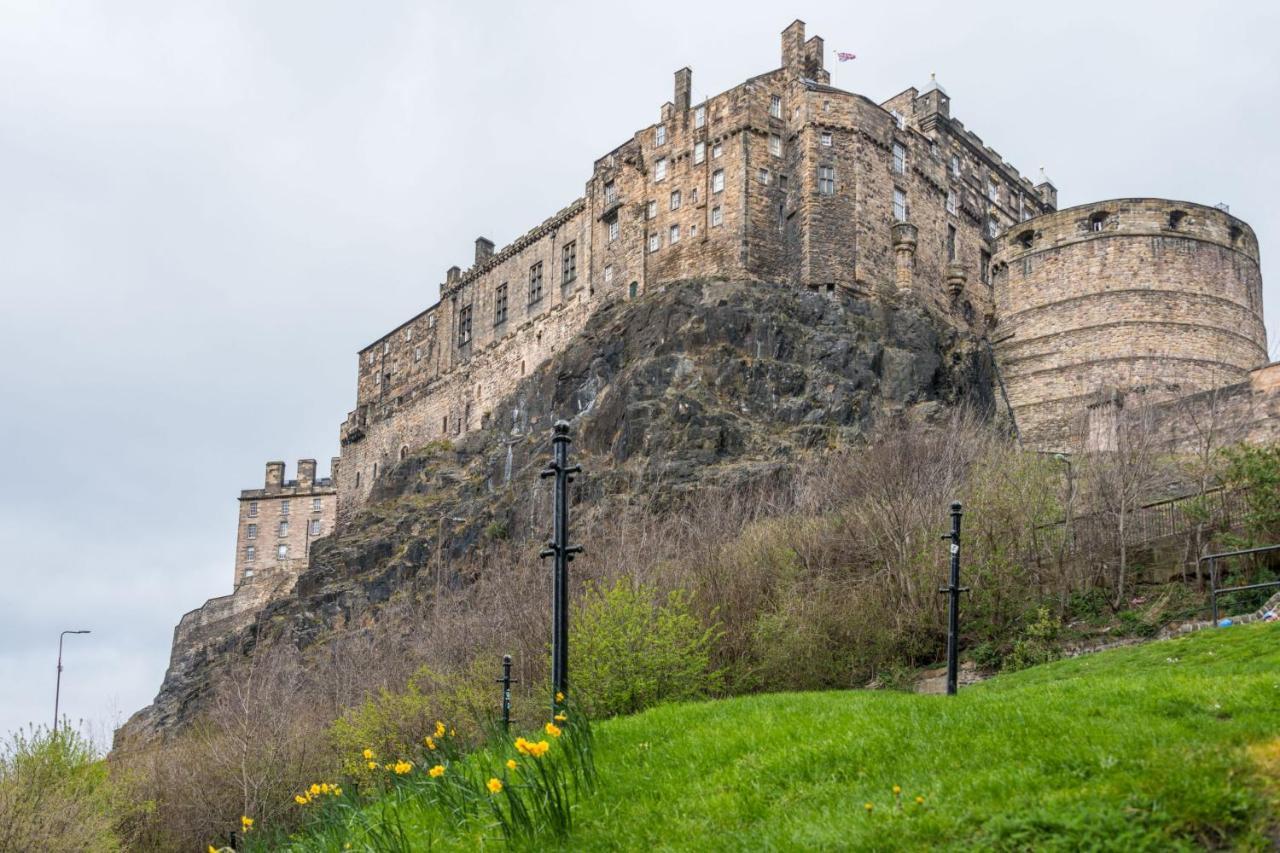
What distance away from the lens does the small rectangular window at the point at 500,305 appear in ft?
204

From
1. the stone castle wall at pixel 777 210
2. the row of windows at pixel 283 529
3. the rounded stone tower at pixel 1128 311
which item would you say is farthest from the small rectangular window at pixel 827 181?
the row of windows at pixel 283 529

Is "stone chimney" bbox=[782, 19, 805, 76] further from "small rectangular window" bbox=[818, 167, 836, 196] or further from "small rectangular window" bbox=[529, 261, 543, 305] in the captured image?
"small rectangular window" bbox=[529, 261, 543, 305]

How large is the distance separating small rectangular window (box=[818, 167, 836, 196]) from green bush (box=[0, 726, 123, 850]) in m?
31.7

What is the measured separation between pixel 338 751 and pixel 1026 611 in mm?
16640

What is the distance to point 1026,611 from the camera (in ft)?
82.2

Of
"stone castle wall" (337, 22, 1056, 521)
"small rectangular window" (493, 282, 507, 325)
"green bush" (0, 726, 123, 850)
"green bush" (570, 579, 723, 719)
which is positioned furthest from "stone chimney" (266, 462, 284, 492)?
"green bush" (570, 579, 723, 719)

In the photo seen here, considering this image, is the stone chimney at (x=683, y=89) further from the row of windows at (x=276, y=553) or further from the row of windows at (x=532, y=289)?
the row of windows at (x=276, y=553)

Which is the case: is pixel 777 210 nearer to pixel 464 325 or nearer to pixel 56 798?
pixel 464 325

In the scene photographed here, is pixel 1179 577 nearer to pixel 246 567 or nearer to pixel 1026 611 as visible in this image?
pixel 1026 611

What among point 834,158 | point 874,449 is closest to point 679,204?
point 834,158

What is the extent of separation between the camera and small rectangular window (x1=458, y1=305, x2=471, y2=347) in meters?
65.4

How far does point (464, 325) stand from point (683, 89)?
18.8 m

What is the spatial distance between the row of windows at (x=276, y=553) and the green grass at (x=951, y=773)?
84.2m

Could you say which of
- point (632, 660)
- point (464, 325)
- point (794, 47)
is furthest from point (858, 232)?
point (632, 660)
